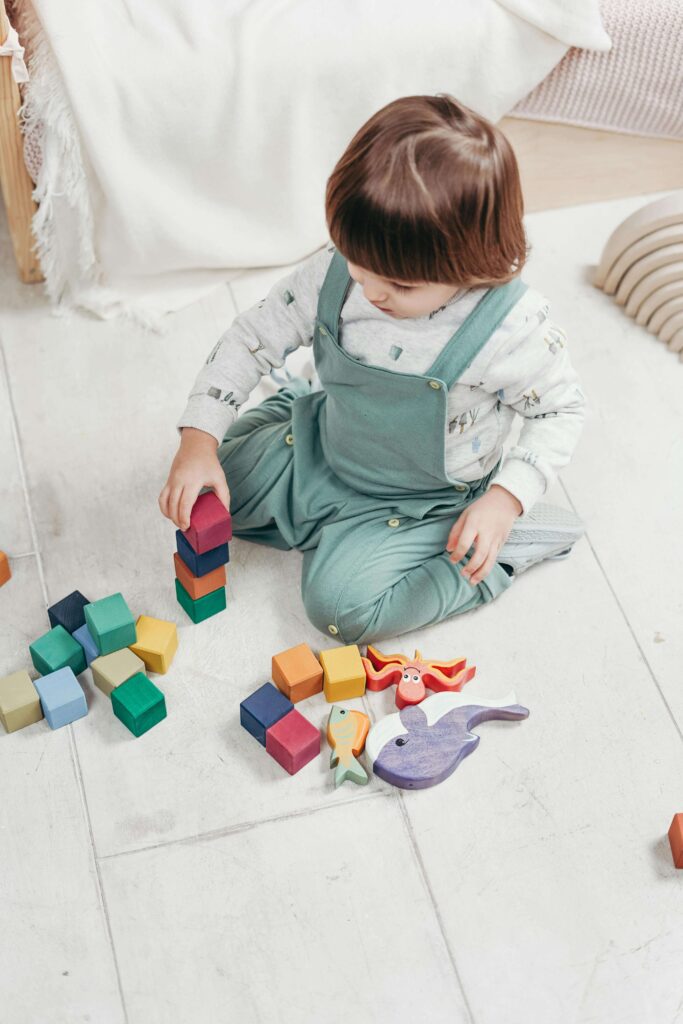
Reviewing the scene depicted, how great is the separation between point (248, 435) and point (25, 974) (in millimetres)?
640

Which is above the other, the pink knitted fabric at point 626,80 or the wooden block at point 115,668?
the pink knitted fabric at point 626,80

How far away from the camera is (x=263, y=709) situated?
45.7 inches

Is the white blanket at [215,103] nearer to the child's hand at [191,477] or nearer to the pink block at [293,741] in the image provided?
the child's hand at [191,477]

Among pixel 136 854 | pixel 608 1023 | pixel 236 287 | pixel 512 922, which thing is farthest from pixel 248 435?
pixel 608 1023

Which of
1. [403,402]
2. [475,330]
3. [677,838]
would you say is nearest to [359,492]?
[403,402]

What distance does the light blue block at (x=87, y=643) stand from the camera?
1.21m

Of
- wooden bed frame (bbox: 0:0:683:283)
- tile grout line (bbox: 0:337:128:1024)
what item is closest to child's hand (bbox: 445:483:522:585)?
tile grout line (bbox: 0:337:128:1024)

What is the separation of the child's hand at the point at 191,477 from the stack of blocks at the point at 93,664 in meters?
0.12

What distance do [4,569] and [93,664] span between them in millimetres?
192

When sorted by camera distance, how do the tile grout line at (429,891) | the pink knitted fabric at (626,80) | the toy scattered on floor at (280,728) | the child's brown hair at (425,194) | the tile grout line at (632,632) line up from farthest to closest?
1. the pink knitted fabric at (626,80)
2. the tile grout line at (632,632)
3. the toy scattered on floor at (280,728)
4. the tile grout line at (429,891)
5. the child's brown hair at (425,194)

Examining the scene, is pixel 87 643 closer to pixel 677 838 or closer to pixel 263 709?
pixel 263 709

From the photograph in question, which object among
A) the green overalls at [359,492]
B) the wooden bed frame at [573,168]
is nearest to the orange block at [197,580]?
the green overalls at [359,492]

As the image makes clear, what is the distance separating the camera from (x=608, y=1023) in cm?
103

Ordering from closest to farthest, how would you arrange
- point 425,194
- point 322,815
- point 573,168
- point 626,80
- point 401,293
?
point 425,194 < point 401,293 < point 322,815 < point 626,80 < point 573,168
